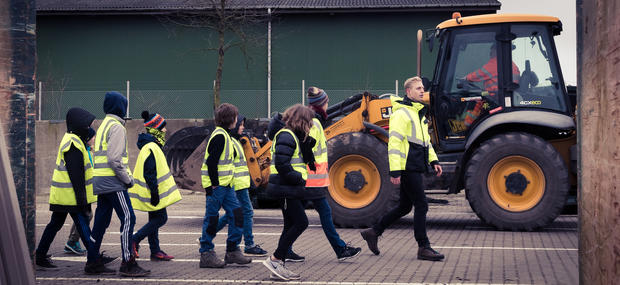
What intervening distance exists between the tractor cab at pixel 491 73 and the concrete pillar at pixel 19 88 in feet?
26.7

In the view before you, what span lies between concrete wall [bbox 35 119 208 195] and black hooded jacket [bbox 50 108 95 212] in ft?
40.4

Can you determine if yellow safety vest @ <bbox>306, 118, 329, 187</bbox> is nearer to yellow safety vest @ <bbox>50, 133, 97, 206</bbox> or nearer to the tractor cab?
yellow safety vest @ <bbox>50, 133, 97, 206</bbox>

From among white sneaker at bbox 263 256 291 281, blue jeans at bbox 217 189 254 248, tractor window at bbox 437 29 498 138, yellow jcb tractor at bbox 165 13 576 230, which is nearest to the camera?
white sneaker at bbox 263 256 291 281

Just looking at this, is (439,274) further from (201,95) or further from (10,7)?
(201,95)

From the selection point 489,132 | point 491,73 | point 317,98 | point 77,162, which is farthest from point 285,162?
point 491,73

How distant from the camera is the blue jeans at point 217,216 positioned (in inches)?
340

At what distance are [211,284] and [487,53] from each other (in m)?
6.64

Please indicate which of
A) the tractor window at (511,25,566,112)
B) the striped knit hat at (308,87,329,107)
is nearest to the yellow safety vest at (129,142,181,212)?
the striped knit hat at (308,87,329,107)

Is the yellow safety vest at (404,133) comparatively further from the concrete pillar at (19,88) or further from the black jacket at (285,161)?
the concrete pillar at (19,88)

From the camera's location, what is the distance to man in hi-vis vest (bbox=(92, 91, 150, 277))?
26.6 ft

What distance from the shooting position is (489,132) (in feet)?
40.7

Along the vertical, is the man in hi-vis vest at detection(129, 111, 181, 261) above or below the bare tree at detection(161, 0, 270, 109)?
below

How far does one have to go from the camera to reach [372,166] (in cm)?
1282

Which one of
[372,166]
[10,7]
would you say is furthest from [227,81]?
[10,7]
